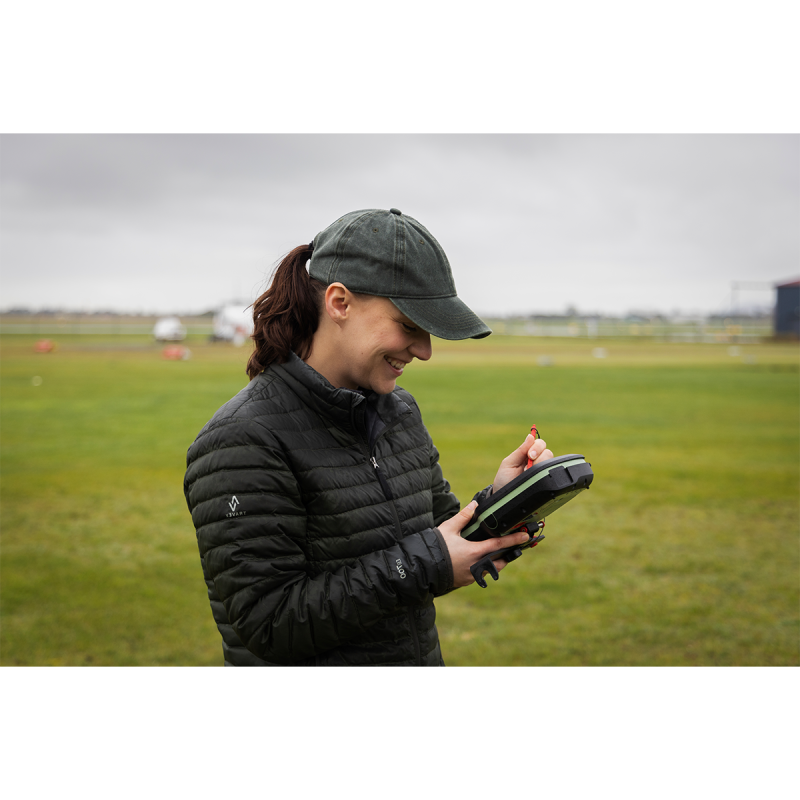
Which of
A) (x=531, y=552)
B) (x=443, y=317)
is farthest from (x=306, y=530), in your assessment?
(x=531, y=552)

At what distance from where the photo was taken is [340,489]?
4.99 feet

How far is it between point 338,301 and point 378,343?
0.13 meters

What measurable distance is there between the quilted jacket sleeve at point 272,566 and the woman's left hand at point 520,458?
366mm

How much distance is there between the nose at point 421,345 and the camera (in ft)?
4.86

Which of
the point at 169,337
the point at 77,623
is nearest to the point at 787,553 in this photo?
the point at 77,623

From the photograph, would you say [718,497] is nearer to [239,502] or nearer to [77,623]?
[77,623]

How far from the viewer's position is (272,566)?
1391 millimetres

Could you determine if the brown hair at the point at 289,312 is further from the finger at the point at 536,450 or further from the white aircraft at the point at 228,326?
the white aircraft at the point at 228,326

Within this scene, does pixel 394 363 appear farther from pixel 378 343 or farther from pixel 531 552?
pixel 531 552

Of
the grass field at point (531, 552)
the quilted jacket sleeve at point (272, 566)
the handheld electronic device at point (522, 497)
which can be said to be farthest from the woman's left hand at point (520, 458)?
the grass field at point (531, 552)

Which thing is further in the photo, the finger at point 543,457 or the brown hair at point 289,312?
the finger at point 543,457

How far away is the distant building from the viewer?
89.6ft

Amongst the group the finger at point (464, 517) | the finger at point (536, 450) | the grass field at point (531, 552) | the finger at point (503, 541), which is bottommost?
the grass field at point (531, 552)

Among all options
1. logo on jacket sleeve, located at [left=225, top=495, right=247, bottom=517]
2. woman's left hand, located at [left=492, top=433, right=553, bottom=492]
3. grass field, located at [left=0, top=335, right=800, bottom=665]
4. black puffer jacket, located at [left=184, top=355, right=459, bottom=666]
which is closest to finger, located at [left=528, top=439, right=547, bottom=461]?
woman's left hand, located at [left=492, top=433, right=553, bottom=492]
